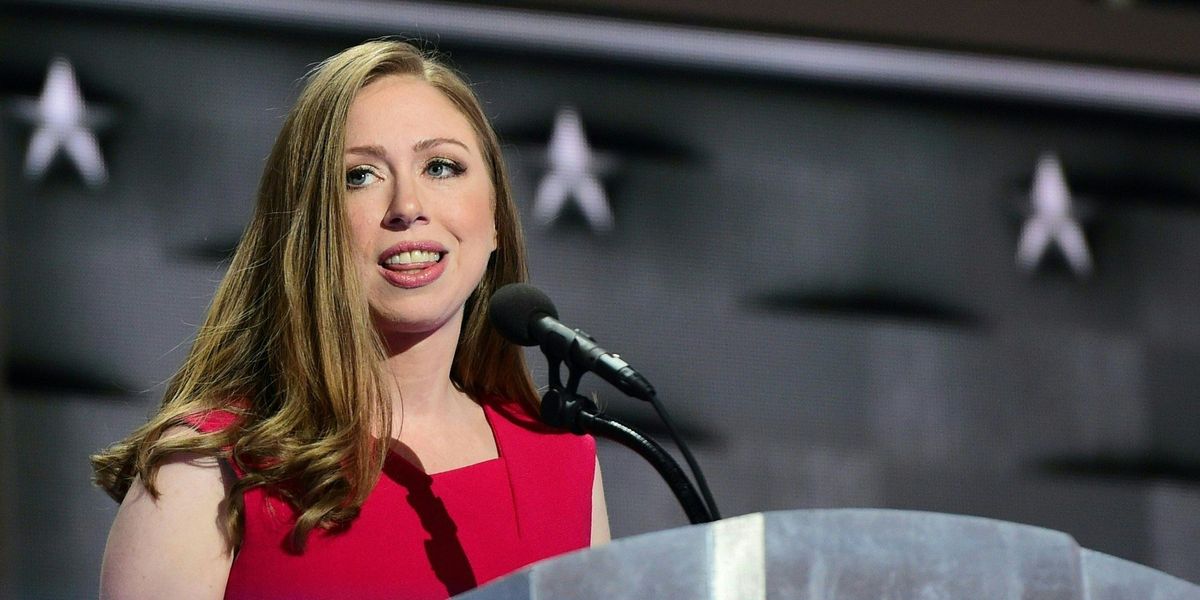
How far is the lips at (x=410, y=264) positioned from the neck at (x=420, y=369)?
0.29ft

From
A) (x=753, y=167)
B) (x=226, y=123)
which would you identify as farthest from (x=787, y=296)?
(x=226, y=123)

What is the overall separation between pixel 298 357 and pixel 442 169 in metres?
0.32

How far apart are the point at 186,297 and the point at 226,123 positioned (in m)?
0.41

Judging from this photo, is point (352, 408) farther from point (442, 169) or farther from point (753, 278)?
point (753, 278)

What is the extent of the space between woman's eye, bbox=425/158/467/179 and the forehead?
0.11 feet

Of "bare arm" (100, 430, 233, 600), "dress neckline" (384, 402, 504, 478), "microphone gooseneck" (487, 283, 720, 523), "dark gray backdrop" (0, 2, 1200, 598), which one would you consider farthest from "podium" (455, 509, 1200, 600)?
"dark gray backdrop" (0, 2, 1200, 598)

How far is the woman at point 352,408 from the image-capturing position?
143cm

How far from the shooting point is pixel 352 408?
1541 millimetres

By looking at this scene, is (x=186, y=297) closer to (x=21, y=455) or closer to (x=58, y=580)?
(x=21, y=455)

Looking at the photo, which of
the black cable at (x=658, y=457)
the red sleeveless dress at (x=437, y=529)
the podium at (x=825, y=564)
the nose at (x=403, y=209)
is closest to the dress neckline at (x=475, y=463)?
the red sleeveless dress at (x=437, y=529)

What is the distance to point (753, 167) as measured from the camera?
124 inches

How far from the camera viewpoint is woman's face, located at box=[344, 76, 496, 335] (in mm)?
1587

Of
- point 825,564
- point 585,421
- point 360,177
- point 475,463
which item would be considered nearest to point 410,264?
point 360,177

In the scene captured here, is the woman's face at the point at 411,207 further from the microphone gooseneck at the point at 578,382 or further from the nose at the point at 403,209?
the microphone gooseneck at the point at 578,382
